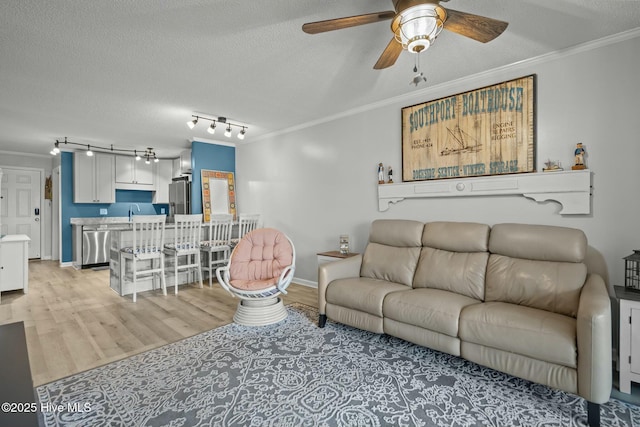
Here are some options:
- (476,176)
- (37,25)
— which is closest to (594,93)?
(476,176)

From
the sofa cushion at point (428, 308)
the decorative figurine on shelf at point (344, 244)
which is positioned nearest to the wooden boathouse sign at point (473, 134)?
the decorative figurine on shelf at point (344, 244)

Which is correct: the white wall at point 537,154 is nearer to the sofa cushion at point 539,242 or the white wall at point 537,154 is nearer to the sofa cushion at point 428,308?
the sofa cushion at point 539,242

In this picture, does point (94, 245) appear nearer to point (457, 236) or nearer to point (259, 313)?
point (259, 313)

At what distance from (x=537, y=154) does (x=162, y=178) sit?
24.8ft

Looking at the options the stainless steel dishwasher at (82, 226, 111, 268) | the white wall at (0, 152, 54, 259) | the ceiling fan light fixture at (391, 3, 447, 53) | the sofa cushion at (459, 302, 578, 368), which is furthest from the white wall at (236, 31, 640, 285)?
the white wall at (0, 152, 54, 259)

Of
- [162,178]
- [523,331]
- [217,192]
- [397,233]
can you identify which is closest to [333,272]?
[397,233]

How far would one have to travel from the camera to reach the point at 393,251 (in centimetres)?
316

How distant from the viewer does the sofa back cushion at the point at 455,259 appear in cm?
260

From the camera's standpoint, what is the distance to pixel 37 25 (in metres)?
2.15

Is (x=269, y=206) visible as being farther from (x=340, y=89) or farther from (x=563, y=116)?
(x=563, y=116)

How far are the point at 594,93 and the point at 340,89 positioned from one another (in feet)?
7.40

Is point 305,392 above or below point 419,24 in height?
below

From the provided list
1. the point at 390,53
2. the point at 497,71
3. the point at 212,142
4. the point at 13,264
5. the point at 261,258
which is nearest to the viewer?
the point at 390,53

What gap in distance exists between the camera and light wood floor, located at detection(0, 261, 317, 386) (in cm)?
249
